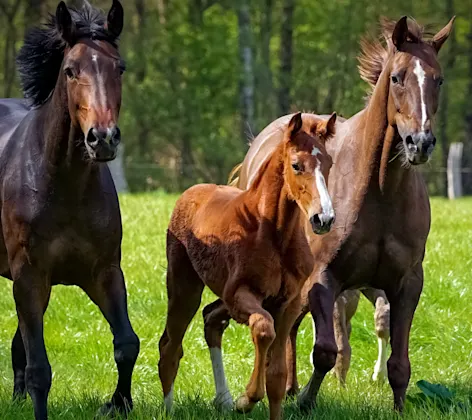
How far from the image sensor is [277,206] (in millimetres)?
5355

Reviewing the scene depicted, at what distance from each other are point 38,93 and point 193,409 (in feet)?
6.41

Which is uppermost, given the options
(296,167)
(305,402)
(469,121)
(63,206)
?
(296,167)

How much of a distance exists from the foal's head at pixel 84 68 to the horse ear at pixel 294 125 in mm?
855

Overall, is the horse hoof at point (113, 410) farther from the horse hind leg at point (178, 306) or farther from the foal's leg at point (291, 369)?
the foal's leg at point (291, 369)

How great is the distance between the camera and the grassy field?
5727mm

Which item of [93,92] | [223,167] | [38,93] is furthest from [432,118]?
[223,167]

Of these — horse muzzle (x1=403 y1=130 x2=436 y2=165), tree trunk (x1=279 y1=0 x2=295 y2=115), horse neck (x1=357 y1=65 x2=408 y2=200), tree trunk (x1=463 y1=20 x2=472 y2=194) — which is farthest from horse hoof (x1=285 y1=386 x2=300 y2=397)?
tree trunk (x1=279 y1=0 x2=295 y2=115)

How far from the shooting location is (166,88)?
3083cm

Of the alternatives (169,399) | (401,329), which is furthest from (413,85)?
(169,399)

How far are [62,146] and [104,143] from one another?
0.77m

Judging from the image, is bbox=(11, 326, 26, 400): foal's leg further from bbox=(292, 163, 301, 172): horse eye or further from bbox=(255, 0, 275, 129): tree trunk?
bbox=(255, 0, 275, 129): tree trunk

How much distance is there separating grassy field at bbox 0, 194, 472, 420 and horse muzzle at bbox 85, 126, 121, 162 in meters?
1.34

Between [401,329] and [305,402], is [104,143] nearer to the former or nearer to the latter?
[305,402]

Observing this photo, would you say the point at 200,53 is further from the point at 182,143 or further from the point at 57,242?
the point at 57,242
